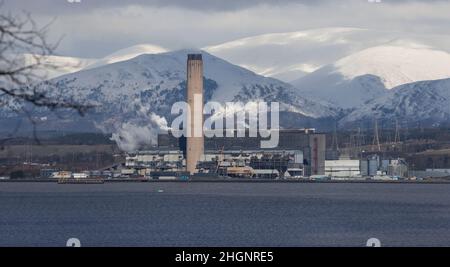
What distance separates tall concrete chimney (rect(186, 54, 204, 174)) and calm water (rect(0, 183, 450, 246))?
38.5m

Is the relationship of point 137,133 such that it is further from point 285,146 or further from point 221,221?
point 221,221

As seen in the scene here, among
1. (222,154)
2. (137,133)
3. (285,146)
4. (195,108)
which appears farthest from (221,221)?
(137,133)

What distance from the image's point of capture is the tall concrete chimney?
414ft

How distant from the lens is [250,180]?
432 feet


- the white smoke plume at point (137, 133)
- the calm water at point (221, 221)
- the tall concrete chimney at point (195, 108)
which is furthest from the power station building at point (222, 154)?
the calm water at point (221, 221)

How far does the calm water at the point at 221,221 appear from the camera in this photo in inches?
1603

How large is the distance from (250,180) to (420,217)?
2786 inches

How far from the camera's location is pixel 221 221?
2109 inches

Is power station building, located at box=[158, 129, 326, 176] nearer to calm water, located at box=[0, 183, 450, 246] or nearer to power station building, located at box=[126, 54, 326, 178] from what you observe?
power station building, located at box=[126, 54, 326, 178]

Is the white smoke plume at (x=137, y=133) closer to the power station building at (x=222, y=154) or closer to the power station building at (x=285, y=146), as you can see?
the power station building at (x=222, y=154)

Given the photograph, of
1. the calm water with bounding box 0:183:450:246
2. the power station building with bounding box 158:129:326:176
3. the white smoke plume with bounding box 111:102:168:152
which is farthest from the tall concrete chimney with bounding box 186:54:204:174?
the calm water with bounding box 0:183:450:246

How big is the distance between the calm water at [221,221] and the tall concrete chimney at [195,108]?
1517 inches

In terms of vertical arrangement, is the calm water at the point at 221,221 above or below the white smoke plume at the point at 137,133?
below
